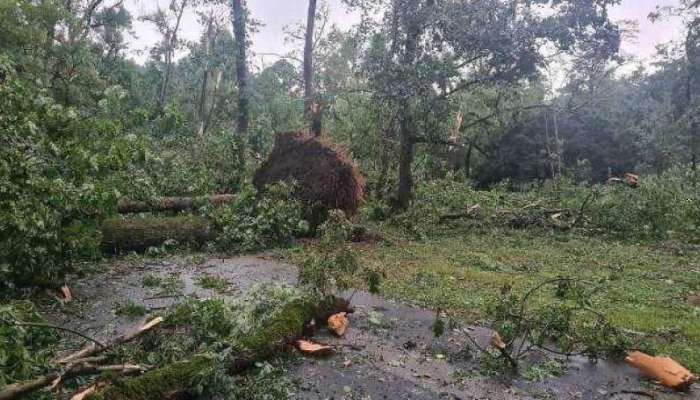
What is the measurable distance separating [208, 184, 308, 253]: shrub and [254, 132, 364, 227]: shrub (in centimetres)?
43

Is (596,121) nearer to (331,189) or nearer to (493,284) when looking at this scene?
(331,189)

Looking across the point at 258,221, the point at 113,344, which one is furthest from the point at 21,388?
the point at 258,221

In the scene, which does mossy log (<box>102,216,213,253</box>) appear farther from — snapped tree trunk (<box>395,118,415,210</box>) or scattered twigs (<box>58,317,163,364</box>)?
snapped tree trunk (<box>395,118,415,210</box>)

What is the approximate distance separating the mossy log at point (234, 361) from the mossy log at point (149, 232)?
4.17 meters

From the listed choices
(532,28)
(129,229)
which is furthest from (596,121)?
(129,229)

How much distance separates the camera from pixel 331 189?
32.1 feet

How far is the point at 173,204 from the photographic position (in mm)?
9828

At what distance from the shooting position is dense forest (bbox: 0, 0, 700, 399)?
15.1 ft

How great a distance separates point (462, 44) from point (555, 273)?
550cm

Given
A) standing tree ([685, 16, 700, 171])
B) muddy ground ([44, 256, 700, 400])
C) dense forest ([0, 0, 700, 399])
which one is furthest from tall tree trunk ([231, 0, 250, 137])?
standing tree ([685, 16, 700, 171])

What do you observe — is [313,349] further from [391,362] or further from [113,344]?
[113,344]

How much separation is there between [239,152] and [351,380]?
9730mm

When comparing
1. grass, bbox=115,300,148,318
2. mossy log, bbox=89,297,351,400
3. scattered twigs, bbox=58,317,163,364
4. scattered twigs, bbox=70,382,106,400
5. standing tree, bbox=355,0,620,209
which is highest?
standing tree, bbox=355,0,620,209

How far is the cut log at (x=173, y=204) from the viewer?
9.20 meters
